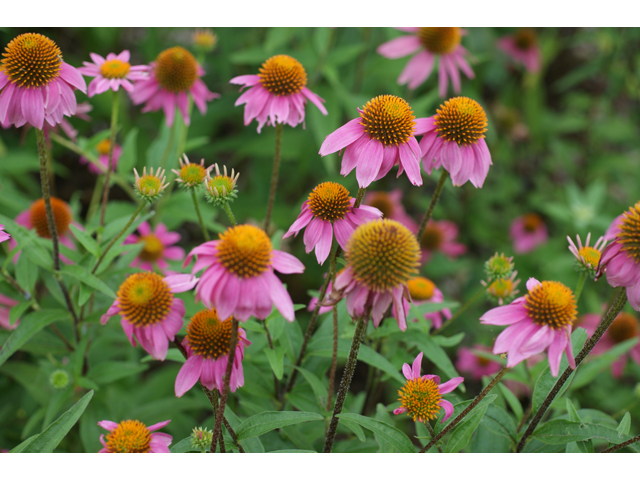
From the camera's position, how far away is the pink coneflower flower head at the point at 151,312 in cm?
83

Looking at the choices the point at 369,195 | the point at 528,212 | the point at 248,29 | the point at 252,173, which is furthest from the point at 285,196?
the point at 528,212

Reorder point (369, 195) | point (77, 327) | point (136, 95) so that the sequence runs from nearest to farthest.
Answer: point (77, 327) < point (136, 95) < point (369, 195)

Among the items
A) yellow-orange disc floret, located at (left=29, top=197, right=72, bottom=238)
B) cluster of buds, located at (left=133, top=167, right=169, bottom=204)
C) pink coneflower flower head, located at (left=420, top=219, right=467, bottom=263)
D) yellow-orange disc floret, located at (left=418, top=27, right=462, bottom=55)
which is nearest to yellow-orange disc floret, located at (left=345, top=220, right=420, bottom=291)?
cluster of buds, located at (left=133, top=167, right=169, bottom=204)

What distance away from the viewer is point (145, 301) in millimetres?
818

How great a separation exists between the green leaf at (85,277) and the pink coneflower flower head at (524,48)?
2958mm

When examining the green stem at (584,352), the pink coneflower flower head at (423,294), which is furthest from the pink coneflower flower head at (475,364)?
the green stem at (584,352)

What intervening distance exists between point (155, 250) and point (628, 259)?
4.56ft

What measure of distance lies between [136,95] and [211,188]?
776mm

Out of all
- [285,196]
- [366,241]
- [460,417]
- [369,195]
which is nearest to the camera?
[366,241]

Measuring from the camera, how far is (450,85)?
9.66 ft

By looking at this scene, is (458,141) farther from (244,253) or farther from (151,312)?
(151,312)

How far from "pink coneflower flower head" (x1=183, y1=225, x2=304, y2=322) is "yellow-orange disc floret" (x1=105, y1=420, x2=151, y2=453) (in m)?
0.37

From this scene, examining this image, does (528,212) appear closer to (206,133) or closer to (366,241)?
(206,133)

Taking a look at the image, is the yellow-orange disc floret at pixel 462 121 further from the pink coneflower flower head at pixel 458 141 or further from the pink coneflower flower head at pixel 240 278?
the pink coneflower flower head at pixel 240 278
